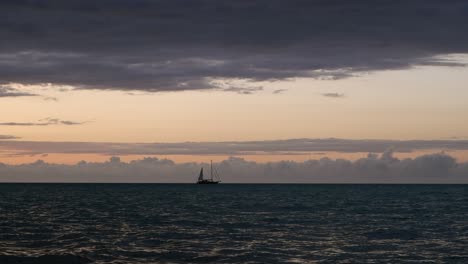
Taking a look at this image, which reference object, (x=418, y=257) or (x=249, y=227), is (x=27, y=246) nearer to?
(x=249, y=227)

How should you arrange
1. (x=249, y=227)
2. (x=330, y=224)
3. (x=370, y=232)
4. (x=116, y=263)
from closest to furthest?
(x=116, y=263)
(x=370, y=232)
(x=249, y=227)
(x=330, y=224)

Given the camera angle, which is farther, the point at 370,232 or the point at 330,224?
the point at 330,224

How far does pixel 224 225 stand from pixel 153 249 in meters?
24.0

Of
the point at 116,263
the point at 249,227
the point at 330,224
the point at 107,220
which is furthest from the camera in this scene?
the point at 107,220

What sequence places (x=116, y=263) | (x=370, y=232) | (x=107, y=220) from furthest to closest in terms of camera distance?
(x=107, y=220), (x=370, y=232), (x=116, y=263)

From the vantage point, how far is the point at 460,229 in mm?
72250

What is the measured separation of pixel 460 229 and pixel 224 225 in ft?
89.2

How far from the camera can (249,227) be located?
7369 centimetres

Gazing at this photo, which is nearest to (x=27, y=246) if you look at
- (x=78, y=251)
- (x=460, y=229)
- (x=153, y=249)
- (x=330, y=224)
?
(x=78, y=251)

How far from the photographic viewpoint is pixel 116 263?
46000mm

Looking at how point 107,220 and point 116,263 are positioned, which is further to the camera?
point 107,220

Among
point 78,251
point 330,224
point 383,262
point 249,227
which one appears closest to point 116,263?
point 78,251

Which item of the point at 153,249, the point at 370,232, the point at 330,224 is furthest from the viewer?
the point at 330,224

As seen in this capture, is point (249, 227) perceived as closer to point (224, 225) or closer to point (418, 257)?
point (224, 225)
